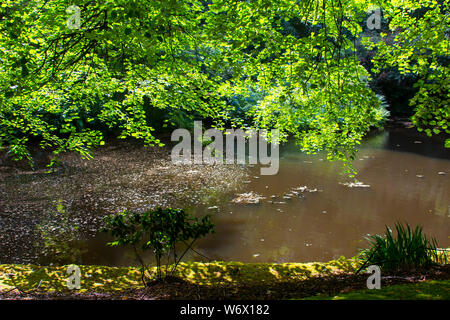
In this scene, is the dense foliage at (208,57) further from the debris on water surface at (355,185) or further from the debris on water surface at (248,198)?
the debris on water surface at (355,185)

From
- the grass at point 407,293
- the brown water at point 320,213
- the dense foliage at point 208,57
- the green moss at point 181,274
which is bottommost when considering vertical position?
the brown water at point 320,213

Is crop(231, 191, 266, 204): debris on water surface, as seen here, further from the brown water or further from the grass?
the grass

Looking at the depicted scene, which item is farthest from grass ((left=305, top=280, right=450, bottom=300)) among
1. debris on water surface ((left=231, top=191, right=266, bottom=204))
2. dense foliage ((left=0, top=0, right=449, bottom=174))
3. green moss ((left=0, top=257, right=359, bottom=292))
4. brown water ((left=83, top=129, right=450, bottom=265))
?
debris on water surface ((left=231, top=191, right=266, bottom=204))

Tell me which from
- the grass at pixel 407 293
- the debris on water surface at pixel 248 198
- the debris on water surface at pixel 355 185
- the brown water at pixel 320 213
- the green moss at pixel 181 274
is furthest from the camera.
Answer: the debris on water surface at pixel 355 185

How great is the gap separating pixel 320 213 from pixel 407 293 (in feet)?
15.7

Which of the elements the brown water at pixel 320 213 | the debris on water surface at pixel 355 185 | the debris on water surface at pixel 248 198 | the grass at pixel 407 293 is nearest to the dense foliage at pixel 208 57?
the grass at pixel 407 293

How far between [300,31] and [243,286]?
68.4ft

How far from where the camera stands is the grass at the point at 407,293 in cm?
227

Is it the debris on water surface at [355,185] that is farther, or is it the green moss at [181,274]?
the debris on water surface at [355,185]

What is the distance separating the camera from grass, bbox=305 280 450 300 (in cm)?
227

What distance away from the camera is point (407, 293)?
2.40 meters

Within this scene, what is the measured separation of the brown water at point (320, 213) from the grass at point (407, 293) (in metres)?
2.79

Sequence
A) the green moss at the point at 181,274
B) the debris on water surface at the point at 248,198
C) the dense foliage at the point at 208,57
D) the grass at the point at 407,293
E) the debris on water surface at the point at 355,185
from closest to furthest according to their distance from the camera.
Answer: the grass at the point at 407,293, the green moss at the point at 181,274, the dense foliage at the point at 208,57, the debris on water surface at the point at 248,198, the debris on water surface at the point at 355,185
